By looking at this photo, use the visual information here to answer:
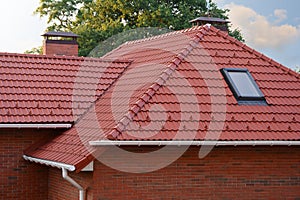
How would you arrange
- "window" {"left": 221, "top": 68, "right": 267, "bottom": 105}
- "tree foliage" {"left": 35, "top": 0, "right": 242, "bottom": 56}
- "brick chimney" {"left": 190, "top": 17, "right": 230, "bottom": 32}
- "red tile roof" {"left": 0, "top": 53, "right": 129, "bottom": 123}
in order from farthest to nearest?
"tree foliage" {"left": 35, "top": 0, "right": 242, "bottom": 56}
"brick chimney" {"left": 190, "top": 17, "right": 230, "bottom": 32}
"red tile roof" {"left": 0, "top": 53, "right": 129, "bottom": 123}
"window" {"left": 221, "top": 68, "right": 267, "bottom": 105}

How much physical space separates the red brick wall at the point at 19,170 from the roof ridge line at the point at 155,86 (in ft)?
9.72

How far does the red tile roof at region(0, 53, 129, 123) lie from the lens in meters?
14.1

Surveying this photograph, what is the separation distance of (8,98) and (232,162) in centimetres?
549

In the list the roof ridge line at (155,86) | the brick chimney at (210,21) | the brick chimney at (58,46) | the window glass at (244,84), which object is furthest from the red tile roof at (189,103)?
the brick chimney at (58,46)

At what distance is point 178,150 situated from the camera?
39.9 feet

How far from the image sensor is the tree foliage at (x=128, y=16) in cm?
3331

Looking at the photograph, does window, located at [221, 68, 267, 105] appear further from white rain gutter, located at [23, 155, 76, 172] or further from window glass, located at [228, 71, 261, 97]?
white rain gutter, located at [23, 155, 76, 172]

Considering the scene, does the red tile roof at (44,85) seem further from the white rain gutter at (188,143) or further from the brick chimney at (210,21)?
the brick chimney at (210,21)

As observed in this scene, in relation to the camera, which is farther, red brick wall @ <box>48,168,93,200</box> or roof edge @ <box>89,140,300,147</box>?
red brick wall @ <box>48,168,93,200</box>

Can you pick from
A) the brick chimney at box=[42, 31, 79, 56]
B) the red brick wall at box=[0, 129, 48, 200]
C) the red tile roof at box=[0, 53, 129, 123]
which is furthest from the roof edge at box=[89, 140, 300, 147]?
the brick chimney at box=[42, 31, 79, 56]

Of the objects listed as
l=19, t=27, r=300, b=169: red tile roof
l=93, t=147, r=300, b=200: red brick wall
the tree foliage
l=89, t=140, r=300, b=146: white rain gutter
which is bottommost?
l=93, t=147, r=300, b=200: red brick wall

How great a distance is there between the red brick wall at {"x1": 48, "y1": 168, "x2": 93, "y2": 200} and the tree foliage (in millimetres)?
19607

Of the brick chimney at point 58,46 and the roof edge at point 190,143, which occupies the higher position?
the brick chimney at point 58,46

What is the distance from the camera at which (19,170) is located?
1405 cm
